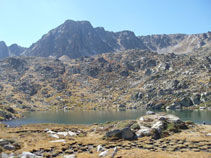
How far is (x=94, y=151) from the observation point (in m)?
36.2

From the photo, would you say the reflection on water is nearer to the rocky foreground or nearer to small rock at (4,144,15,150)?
the rocky foreground

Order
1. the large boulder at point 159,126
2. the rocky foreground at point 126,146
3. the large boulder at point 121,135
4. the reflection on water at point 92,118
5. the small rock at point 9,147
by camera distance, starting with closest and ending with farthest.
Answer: the rocky foreground at point 126,146, the small rock at point 9,147, the large boulder at point 121,135, the large boulder at point 159,126, the reflection on water at point 92,118

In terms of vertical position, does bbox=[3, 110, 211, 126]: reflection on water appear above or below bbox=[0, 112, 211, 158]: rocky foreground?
below

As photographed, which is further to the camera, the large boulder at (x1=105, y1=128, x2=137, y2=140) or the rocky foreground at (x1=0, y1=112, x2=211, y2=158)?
the large boulder at (x1=105, y1=128, x2=137, y2=140)

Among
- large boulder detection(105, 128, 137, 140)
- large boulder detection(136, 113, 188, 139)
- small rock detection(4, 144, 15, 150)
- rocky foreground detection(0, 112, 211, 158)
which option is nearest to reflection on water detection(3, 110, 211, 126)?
large boulder detection(136, 113, 188, 139)

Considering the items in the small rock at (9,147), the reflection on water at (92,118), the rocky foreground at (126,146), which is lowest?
the reflection on water at (92,118)

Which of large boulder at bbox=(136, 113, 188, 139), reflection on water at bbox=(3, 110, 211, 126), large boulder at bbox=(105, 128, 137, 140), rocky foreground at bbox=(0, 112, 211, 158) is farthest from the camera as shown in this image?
reflection on water at bbox=(3, 110, 211, 126)

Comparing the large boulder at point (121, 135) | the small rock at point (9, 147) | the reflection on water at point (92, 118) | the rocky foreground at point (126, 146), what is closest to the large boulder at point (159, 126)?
the rocky foreground at point (126, 146)

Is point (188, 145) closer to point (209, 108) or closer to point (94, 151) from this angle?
point (94, 151)

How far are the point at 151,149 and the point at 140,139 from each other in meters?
8.81

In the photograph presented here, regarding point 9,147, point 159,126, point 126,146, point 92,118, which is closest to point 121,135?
point 126,146

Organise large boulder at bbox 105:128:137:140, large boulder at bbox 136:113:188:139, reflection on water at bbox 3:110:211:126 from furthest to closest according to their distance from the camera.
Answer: reflection on water at bbox 3:110:211:126 → large boulder at bbox 136:113:188:139 → large boulder at bbox 105:128:137:140

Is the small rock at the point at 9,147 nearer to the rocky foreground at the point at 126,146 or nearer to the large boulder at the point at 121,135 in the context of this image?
the rocky foreground at the point at 126,146

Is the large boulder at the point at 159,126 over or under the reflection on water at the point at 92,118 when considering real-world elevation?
over
